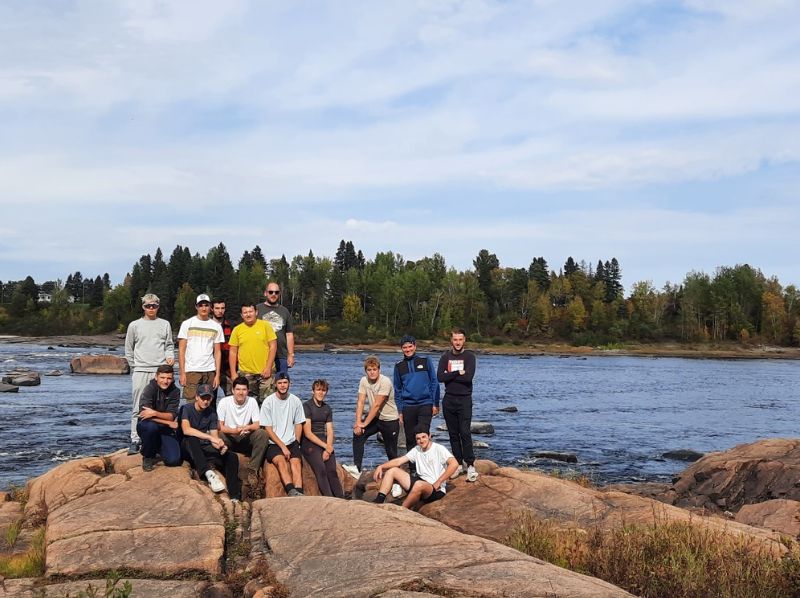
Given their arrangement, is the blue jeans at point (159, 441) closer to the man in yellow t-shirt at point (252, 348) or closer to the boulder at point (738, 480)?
the man in yellow t-shirt at point (252, 348)

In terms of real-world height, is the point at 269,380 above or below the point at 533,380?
above

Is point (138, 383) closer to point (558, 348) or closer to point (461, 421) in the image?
point (461, 421)

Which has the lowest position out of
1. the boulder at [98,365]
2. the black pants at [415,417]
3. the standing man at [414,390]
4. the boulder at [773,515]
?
the boulder at [773,515]

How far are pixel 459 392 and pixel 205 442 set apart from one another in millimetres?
3857

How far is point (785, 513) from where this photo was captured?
1261 centimetres

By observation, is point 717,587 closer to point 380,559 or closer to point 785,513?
point 380,559

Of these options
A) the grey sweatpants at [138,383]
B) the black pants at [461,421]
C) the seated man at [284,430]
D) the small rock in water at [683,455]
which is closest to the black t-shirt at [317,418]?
the seated man at [284,430]

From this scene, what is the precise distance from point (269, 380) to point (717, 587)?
23.8 ft

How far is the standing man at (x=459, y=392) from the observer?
11.4m

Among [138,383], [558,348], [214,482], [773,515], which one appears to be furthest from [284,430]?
[558,348]

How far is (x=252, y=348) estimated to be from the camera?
37.7 feet

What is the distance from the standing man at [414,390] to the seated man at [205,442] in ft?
8.88

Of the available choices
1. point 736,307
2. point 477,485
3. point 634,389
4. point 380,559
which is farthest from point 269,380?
point 736,307

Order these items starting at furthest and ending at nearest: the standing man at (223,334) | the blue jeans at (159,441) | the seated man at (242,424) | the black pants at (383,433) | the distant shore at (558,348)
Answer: the distant shore at (558,348), the standing man at (223,334), the black pants at (383,433), the seated man at (242,424), the blue jeans at (159,441)
